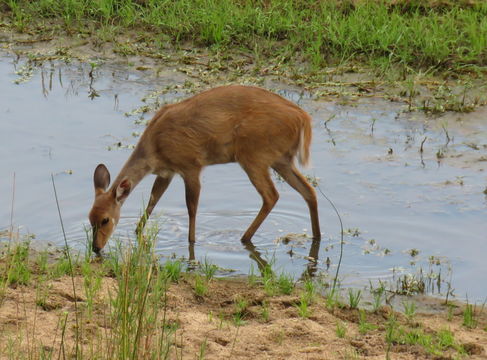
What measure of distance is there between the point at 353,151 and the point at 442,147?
0.87 metres

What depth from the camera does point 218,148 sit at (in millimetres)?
9016

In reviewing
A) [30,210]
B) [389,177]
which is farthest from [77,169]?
[389,177]

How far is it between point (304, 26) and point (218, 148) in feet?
12.7

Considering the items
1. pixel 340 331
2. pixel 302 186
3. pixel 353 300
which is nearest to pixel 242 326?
pixel 340 331

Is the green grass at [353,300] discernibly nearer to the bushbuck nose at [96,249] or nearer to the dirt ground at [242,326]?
the dirt ground at [242,326]

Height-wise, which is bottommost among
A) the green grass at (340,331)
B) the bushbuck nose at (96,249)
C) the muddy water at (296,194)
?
the bushbuck nose at (96,249)

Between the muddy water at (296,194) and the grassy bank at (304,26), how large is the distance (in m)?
0.82

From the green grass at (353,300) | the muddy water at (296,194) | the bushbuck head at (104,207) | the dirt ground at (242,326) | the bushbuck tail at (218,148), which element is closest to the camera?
the dirt ground at (242,326)

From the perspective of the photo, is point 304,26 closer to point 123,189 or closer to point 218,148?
point 218,148

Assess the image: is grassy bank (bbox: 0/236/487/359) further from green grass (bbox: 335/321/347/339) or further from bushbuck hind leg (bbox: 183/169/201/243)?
bushbuck hind leg (bbox: 183/169/201/243)

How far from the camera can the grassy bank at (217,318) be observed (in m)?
5.88

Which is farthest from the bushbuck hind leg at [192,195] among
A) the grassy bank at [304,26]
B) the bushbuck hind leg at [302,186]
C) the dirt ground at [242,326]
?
the grassy bank at [304,26]

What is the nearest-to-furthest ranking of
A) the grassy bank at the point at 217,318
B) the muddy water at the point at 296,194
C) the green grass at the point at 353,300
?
the grassy bank at the point at 217,318
the green grass at the point at 353,300
the muddy water at the point at 296,194

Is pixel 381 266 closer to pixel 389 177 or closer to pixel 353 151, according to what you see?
pixel 389 177
